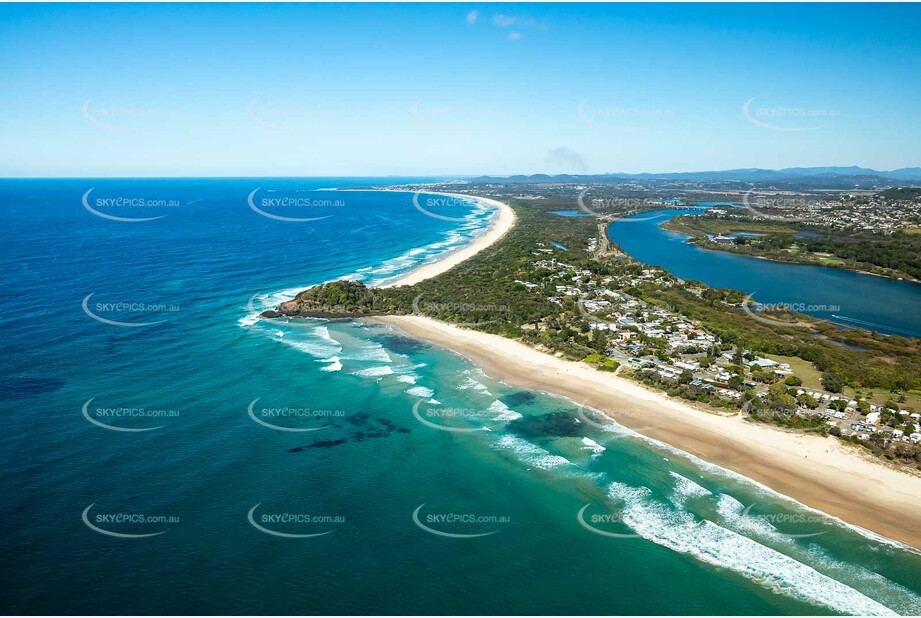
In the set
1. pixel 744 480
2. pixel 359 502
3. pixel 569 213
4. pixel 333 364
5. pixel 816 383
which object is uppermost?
pixel 569 213

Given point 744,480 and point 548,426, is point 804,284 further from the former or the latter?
point 548,426

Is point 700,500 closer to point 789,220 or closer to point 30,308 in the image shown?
point 30,308

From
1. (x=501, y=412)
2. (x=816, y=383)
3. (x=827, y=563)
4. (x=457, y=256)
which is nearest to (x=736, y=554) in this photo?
(x=827, y=563)

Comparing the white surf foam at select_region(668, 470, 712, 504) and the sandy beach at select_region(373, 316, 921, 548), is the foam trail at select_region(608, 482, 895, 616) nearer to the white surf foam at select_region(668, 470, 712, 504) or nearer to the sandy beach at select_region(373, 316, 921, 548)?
the white surf foam at select_region(668, 470, 712, 504)

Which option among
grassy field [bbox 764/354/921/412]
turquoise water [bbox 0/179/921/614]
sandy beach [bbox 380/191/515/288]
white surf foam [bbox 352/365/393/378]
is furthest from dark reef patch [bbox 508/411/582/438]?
sandy beach [bbox 380/191/515/288]

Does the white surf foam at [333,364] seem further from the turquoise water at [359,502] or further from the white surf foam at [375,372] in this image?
the white surf foam at [375,372]

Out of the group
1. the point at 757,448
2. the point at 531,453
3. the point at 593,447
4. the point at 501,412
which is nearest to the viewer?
the point at 531,453
